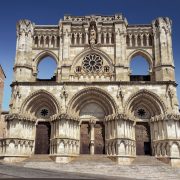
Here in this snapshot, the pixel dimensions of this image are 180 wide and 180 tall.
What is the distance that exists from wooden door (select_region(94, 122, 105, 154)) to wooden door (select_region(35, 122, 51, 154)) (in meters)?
3.76

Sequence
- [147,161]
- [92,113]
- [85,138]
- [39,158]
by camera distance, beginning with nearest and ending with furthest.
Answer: [147,161], [39,158], [85,138], [92,113]

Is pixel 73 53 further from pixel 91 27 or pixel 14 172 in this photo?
pixel 14 172

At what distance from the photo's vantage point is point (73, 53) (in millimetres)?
24016

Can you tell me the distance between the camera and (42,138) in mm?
21016

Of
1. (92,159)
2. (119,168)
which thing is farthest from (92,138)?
(119,168)

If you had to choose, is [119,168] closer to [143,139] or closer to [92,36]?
[143,139]

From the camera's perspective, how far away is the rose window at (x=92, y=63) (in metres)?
23.8

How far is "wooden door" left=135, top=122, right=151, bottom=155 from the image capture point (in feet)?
67.1

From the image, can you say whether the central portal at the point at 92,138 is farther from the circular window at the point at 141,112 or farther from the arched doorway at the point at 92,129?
the circular window at the point at 141,112

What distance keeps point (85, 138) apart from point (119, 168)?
4563mm

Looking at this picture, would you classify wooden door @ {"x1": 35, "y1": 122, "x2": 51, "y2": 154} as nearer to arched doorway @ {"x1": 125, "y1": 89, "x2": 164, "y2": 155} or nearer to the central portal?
the central portal

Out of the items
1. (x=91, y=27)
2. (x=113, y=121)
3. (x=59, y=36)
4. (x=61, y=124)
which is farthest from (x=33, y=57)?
(x=113, y=121)

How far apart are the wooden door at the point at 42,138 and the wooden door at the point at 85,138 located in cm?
265

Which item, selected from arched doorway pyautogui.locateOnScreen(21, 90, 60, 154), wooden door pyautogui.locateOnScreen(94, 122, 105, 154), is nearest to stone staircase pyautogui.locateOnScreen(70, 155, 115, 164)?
wooden door pyautogui.locateOnScreen(94, 122, 105, 154)
